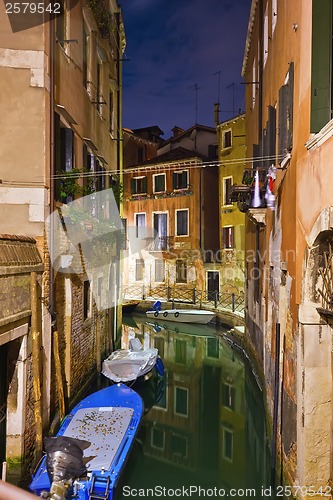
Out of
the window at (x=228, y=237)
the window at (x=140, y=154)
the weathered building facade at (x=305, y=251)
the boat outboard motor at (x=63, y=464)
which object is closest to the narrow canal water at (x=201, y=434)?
the boat outboard motor at (x=63, y=464)

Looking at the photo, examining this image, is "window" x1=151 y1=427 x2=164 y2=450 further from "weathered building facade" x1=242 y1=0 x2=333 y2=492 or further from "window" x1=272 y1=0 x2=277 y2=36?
"window" x1=272 y1=0 x2=277 y2=36

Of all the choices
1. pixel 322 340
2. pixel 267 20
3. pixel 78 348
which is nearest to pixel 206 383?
pixel 78 348

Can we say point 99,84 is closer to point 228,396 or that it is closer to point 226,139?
point 228,396

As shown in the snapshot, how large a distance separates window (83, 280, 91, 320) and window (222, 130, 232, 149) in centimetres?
1483

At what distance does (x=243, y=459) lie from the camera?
706 cm

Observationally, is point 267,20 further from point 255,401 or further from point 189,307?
point 189,307

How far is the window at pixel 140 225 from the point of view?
2506cm

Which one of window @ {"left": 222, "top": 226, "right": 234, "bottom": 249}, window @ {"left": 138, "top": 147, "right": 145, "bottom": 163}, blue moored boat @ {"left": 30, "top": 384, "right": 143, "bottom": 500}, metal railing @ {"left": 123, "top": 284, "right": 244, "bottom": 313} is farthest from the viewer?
window @ {"left": 138, "top": 147, "right": 145, "bottom": 163}

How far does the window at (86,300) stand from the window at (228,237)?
1300 cm

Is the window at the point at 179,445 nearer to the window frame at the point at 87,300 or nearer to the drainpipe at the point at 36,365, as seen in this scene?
the drainpipe at the point at 36,365

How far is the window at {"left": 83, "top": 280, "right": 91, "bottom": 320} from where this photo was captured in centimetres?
897

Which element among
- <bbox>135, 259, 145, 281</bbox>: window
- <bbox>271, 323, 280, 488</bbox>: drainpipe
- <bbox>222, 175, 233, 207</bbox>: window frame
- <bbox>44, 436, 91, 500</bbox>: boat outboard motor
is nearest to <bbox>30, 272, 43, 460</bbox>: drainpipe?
<bbox>44, 436, 91, 500</bbox>: boat outboard motor

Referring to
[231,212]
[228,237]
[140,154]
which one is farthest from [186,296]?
[140,154]

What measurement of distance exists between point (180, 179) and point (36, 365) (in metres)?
18.9
